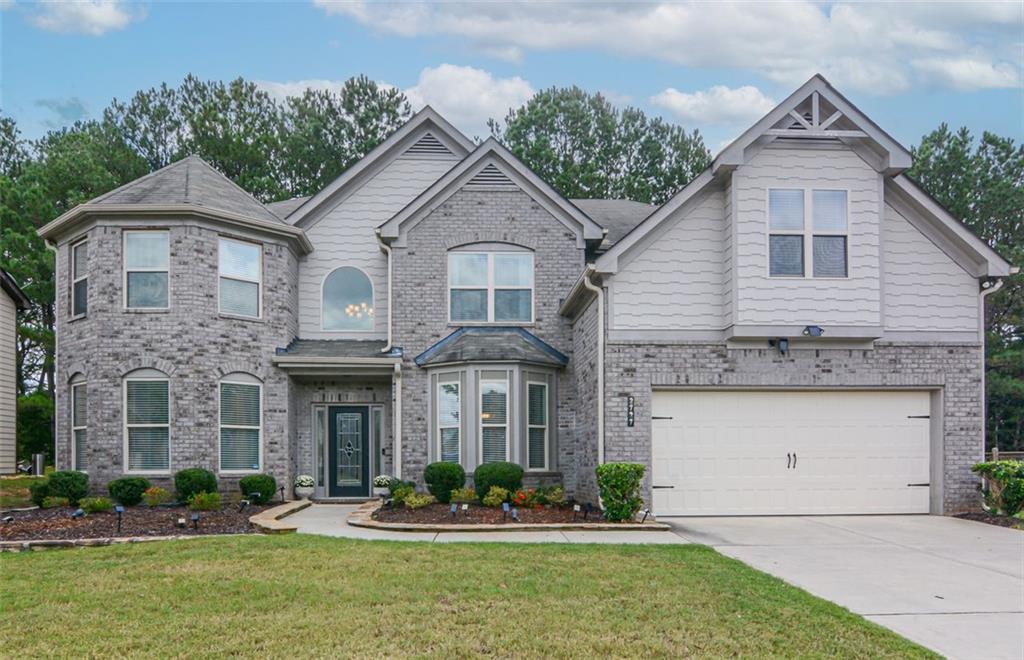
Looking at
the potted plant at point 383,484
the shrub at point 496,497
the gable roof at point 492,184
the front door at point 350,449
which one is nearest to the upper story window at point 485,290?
the gable roof at point 492,184

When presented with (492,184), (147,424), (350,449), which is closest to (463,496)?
(350,449)

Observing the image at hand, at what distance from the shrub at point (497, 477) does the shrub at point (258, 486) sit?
3.96 meters

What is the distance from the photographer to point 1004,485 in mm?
12539

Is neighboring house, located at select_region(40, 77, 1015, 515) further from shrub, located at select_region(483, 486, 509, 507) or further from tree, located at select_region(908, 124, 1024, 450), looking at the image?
tree, located at select_region(908, 124, 1024, 450)

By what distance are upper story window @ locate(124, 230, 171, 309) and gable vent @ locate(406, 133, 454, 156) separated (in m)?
Answer: 5.73

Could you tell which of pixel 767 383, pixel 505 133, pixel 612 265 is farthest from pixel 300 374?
pixel 505 133

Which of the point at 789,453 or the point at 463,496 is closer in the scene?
the point at 789,453

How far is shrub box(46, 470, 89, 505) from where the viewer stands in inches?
546

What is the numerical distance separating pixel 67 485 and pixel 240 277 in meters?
4.80

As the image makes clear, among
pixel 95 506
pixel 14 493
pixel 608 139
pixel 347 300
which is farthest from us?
pixel 608 139

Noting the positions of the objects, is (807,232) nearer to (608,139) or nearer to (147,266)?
(147,266)

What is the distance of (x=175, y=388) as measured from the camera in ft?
48.3

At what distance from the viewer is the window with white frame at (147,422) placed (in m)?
14.6

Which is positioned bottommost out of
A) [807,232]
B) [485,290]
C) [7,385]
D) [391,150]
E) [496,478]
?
[496,478]
